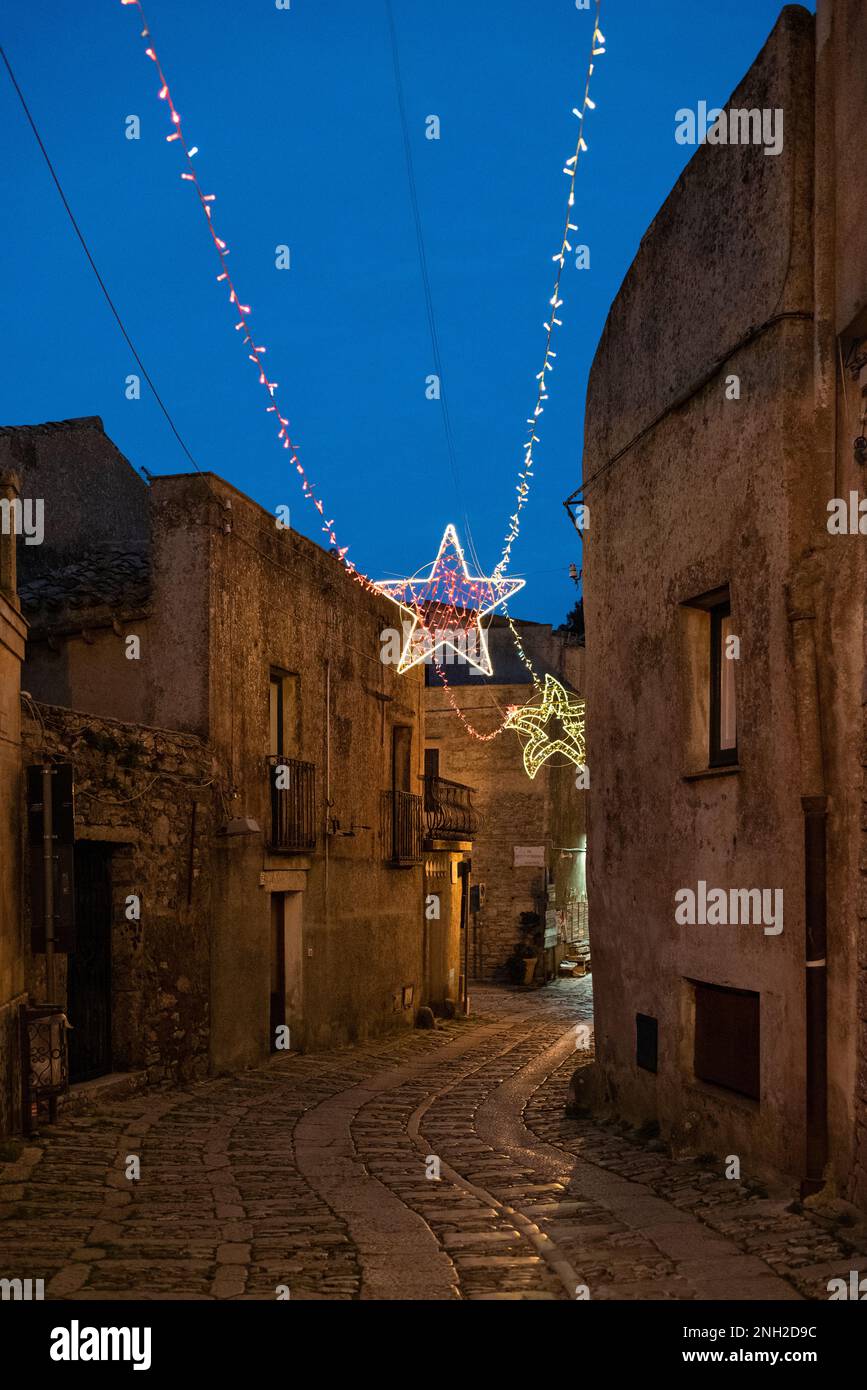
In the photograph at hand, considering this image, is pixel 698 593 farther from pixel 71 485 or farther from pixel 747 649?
pixel 71 485

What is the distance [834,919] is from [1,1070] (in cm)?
563

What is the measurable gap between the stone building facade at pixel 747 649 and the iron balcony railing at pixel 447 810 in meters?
10.4

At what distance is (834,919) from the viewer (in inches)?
288

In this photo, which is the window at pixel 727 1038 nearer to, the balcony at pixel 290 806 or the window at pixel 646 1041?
the window at pixel 646 1041

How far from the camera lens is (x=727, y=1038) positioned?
876cm

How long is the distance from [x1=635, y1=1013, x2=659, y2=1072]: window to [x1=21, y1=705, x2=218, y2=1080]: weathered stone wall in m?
4.74

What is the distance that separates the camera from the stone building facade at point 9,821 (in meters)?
8.92

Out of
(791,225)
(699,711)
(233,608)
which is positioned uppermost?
(791,225)

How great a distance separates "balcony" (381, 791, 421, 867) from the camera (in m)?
19.6

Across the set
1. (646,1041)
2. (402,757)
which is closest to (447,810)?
(402,757)

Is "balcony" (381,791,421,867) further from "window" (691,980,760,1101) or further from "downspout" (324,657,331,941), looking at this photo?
"window" (691,980,760,1101)

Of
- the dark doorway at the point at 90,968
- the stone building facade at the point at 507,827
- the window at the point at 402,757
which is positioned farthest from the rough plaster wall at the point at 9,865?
the stone building facade at the point at 507,827
